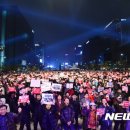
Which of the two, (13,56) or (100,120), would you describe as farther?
(13,56)

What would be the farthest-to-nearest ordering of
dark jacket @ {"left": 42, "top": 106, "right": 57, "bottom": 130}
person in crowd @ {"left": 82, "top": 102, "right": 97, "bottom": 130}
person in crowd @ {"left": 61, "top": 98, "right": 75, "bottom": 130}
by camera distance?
person in crowd @ {"left": 82, "top": 102, "right": 97, "bottom": 130}
dark jacket @ {"left": 42, "top": 106, "right": 57, "bottom": 130}
person in crowd @ {"left": 61, "top": 98, "right": 75, "bottom": 130}

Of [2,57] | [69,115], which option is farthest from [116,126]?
[2,57]

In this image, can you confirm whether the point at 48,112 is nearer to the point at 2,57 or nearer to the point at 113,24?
the point at 2,57

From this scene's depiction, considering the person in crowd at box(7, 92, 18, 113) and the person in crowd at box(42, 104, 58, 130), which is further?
the person in crowd at box(7, 92, 18, 113)

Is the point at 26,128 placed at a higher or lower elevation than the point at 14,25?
lower

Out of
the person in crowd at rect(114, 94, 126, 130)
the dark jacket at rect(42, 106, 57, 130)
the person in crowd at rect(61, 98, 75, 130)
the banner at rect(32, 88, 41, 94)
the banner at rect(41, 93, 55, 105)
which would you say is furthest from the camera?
the banner at rect(32, 88, 41, 94)

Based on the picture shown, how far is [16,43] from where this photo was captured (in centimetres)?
15838

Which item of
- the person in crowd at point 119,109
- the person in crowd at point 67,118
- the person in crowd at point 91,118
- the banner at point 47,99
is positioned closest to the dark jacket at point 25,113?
the banner at point 47,99

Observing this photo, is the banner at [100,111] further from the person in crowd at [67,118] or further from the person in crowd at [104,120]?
the person in crowd at [67,118]

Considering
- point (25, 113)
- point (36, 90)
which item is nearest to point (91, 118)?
point (25, 113)

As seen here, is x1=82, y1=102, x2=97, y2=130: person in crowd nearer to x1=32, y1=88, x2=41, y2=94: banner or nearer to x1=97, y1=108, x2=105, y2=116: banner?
x1=97, y1=108, x2=105, y2=116: banner

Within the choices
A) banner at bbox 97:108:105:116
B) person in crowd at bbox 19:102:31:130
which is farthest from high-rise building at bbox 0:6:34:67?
banner at bbox 97:108:105:116

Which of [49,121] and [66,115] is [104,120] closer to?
[66,115]

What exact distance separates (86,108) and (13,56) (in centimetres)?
13524
